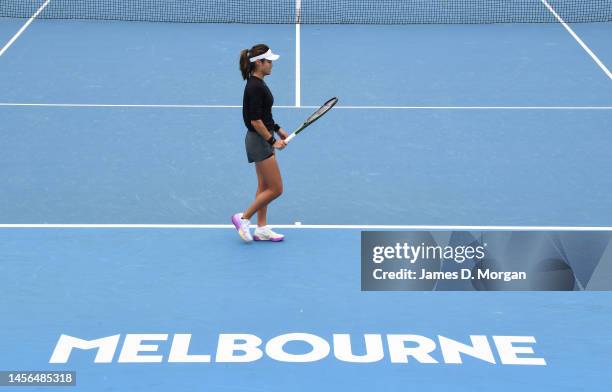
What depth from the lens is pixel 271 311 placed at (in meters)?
10.2

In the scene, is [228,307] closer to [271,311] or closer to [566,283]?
[271,311]

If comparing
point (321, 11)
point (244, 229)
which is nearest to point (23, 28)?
point (321, 11)

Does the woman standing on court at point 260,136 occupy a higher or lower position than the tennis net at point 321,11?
higher

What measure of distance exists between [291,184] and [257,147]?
7.40 feet

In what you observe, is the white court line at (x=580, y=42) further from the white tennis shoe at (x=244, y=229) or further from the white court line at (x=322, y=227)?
the white tennis shoe at (x=244, y=229)

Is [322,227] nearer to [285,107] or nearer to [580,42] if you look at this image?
[285,107]

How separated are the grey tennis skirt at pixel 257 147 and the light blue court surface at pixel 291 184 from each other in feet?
3.03

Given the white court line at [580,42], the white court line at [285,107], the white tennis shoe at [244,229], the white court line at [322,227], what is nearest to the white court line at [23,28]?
the white court line at [285,107]

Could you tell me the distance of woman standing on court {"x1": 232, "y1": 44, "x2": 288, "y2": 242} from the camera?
1135cm

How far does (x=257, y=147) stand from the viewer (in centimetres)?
1156

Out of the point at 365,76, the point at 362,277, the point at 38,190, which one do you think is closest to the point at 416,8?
the point at 365,76

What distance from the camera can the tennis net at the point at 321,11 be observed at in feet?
73.8

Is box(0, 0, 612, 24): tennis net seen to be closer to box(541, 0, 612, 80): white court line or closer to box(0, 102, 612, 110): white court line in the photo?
box(541, 0, 612, 80): white court line

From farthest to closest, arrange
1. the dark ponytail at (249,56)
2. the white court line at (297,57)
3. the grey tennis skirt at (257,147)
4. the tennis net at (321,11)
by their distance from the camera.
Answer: the tennis net at (321,11) → the white court line at (297,57) → the grey tennis skirt at (257,147) → the dark ponytail at (249,56)
